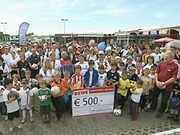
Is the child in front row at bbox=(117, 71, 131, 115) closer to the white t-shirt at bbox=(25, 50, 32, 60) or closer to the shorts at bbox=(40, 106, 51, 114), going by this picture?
the shorts at bbox=(40, 106, 51, 114)

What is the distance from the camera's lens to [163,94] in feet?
34.6

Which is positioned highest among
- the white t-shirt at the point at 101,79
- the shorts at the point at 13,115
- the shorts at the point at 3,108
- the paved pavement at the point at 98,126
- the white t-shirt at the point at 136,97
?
the white t-shirt at the point at 101,79

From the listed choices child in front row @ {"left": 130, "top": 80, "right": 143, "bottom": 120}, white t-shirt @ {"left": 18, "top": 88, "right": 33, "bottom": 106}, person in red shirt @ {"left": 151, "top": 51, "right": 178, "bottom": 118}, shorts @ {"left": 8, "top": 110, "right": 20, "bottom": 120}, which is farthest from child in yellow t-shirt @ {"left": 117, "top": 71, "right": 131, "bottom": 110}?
shorts @ {"left": 8, "top": 110, "right": 20, "bottom": 120}

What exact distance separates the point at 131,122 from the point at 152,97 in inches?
52.2

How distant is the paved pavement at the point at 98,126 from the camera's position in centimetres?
892

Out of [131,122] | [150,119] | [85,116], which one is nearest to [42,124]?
[85,116]

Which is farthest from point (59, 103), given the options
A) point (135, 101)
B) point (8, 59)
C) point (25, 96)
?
point (8, 59)

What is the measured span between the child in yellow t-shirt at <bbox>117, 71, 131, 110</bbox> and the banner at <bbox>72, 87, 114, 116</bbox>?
0.23 metres

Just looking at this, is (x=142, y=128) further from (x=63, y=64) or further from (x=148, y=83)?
(x=63, y=64)

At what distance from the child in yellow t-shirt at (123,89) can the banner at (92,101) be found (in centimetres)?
23

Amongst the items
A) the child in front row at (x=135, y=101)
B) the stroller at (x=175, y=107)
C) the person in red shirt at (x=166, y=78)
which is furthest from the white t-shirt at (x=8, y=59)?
the stroller at (x=175, y=107)

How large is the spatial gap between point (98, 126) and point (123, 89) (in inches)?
62.1

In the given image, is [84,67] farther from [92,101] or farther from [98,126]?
[98,126]

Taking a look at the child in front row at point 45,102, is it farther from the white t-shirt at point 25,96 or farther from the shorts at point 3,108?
the shorts at point 3,108
